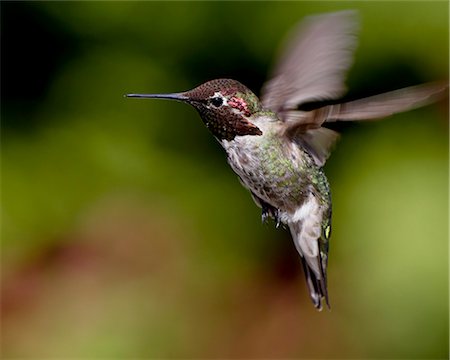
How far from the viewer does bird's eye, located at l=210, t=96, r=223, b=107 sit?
3.21ft

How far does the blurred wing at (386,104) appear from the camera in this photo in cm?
94

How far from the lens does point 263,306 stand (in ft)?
10.2

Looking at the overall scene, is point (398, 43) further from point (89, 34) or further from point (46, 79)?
point (46, 79)

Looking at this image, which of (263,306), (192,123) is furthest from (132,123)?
(263,306)

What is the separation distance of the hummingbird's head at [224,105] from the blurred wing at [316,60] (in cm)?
24

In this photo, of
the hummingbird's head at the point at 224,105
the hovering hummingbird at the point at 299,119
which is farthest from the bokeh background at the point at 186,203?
the hummingbird's head at the point at 224,105

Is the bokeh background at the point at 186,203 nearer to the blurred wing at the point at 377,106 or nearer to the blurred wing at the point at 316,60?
the blurred wing at the point at 316,60

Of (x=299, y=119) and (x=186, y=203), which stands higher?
(x=186, y=203)

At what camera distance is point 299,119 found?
4.01ft

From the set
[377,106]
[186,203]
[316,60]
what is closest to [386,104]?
[377,106]

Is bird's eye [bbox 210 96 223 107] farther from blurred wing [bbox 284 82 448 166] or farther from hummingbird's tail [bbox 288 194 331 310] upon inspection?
hummingbird's tail [bbox 288 194 331 310]

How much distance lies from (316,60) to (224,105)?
1.22ft

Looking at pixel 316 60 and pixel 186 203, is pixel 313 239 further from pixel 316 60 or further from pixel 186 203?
pixel 186 203

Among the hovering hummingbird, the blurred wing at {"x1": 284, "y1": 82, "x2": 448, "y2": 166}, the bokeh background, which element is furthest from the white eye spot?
the bokeh background
